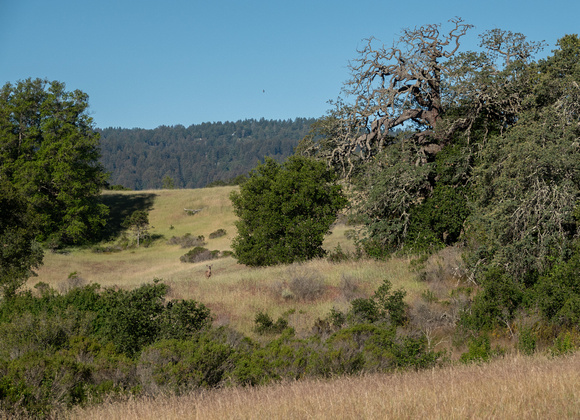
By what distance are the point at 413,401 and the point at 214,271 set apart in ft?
89.2

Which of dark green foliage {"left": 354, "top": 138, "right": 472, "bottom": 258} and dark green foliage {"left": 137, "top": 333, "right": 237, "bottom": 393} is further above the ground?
dark green foliage {"left": 354, "top": 138, "right": 472, "bottom": 258}

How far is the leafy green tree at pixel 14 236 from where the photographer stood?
20.7 metres

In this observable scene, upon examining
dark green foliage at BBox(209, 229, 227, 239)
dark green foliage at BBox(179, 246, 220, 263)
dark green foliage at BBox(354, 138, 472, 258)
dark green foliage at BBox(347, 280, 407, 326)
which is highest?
dark green foliage at BBox(354, 138, 472, 258)

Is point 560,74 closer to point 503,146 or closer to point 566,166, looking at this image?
point 503,146

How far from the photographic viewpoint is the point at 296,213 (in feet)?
90.4

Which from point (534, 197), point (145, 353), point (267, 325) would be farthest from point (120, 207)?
point (145, 353)

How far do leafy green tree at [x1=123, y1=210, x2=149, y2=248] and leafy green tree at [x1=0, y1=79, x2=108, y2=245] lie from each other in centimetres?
289

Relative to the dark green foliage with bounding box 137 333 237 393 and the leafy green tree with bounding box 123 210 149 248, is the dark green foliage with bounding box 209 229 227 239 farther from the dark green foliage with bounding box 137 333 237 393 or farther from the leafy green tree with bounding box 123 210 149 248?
the dark green foliage with bounding box 137 333 237 393

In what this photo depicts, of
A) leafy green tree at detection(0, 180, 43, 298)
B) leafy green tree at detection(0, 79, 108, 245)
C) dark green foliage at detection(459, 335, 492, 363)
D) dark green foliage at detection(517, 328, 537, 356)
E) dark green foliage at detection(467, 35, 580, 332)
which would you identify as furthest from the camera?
leafy green tree at detection(0, 79, 108, 245)

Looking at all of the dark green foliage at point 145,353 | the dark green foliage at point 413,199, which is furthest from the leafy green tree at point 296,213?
the dark green foliage at point 145,353

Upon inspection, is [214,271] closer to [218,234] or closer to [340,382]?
[218,234]

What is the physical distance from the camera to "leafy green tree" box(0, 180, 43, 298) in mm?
20703

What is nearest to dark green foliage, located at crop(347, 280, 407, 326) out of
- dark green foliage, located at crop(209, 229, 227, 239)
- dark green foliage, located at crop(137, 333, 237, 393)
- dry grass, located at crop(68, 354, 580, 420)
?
dark green foliage, located at crop(137, 333, 237, 393)

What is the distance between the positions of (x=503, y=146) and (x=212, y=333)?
1172 centimetres
